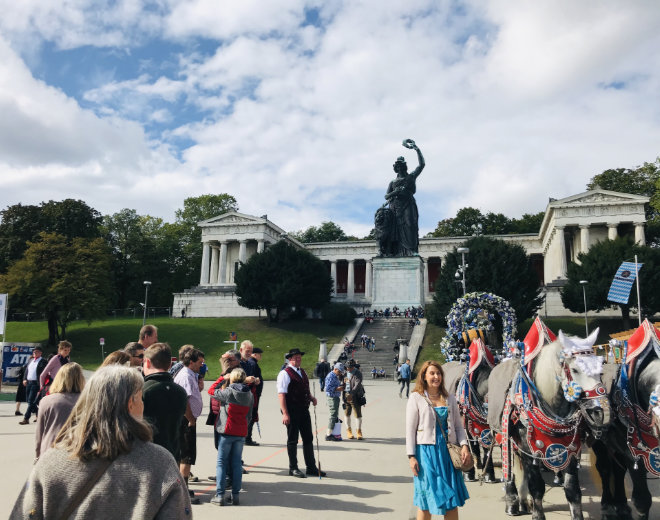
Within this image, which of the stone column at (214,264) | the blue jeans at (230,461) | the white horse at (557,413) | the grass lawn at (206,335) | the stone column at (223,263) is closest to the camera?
the white horse at (557,413)

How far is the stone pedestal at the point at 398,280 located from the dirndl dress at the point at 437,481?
33.2 metres

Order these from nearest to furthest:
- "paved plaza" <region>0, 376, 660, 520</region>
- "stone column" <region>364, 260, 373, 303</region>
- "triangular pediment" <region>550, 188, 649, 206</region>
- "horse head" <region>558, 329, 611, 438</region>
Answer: "horse head" <region>558, 329, 611, 438</region> < "paved plaza" <region>0, 376, 660, 520</region> < "triangular pediment" <region>550, 188, 649, 206</region> < "stone column" <region>364, 260, 373, 303</region>

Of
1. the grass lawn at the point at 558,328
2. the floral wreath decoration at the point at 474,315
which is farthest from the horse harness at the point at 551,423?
the grass lawn at the point at 558,328

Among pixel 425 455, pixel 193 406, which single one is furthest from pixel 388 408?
pixel 425 455

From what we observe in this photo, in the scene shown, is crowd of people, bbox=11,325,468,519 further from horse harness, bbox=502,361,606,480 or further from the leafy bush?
the leafy bush

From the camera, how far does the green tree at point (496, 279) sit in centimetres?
4612

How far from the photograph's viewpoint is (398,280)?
127 ft

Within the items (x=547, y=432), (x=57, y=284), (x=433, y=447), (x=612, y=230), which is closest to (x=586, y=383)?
(x=547, y=432)

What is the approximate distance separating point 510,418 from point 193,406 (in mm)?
4267

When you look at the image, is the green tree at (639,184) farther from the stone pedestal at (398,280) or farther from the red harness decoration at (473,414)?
the red harness decoration at (473,414)

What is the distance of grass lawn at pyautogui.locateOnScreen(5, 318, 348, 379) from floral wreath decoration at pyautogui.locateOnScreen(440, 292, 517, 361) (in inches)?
1079

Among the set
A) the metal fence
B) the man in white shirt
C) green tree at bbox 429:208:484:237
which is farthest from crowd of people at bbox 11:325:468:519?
green tree at bbox 429:208:484:237

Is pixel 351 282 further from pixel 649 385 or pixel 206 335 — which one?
pixel 649 385

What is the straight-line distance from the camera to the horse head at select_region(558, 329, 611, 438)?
18.7 feet
